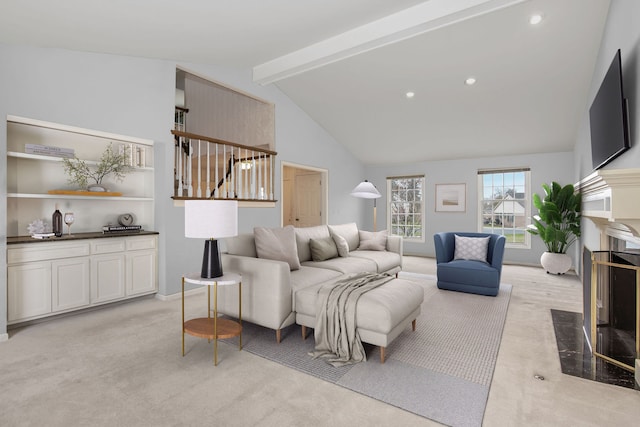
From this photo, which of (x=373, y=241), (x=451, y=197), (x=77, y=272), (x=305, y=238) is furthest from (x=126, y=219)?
(x=451, y=197)

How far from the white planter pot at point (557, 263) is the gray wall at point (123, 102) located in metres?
4.57

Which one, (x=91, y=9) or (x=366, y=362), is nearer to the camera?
(x=366, y=362)

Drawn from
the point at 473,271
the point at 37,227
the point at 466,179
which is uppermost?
the point at 466,179

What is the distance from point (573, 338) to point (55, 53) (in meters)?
5.44

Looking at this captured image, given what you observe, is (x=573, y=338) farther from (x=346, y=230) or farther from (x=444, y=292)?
(x=346, y=230)

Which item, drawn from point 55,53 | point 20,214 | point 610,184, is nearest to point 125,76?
point 55,53

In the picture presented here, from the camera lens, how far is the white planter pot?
17.9ft

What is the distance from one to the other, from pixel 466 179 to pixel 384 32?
439 cm

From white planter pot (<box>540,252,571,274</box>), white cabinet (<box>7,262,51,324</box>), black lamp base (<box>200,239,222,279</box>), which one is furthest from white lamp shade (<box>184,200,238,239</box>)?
white planter pot (<box>540,252,571,274</box>)

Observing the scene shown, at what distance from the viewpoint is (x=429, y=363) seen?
247cm

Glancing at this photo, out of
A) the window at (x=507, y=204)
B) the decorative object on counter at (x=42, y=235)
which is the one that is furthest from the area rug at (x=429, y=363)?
the window at (x=507, y=204)

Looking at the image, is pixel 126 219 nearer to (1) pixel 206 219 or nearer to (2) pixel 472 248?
(1) pixel 206 219

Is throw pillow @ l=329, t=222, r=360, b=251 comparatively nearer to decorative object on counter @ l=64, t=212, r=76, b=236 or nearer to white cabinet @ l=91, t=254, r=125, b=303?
white cabinet @ l=91, t=254, r=125, b=303

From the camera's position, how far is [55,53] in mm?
3277
